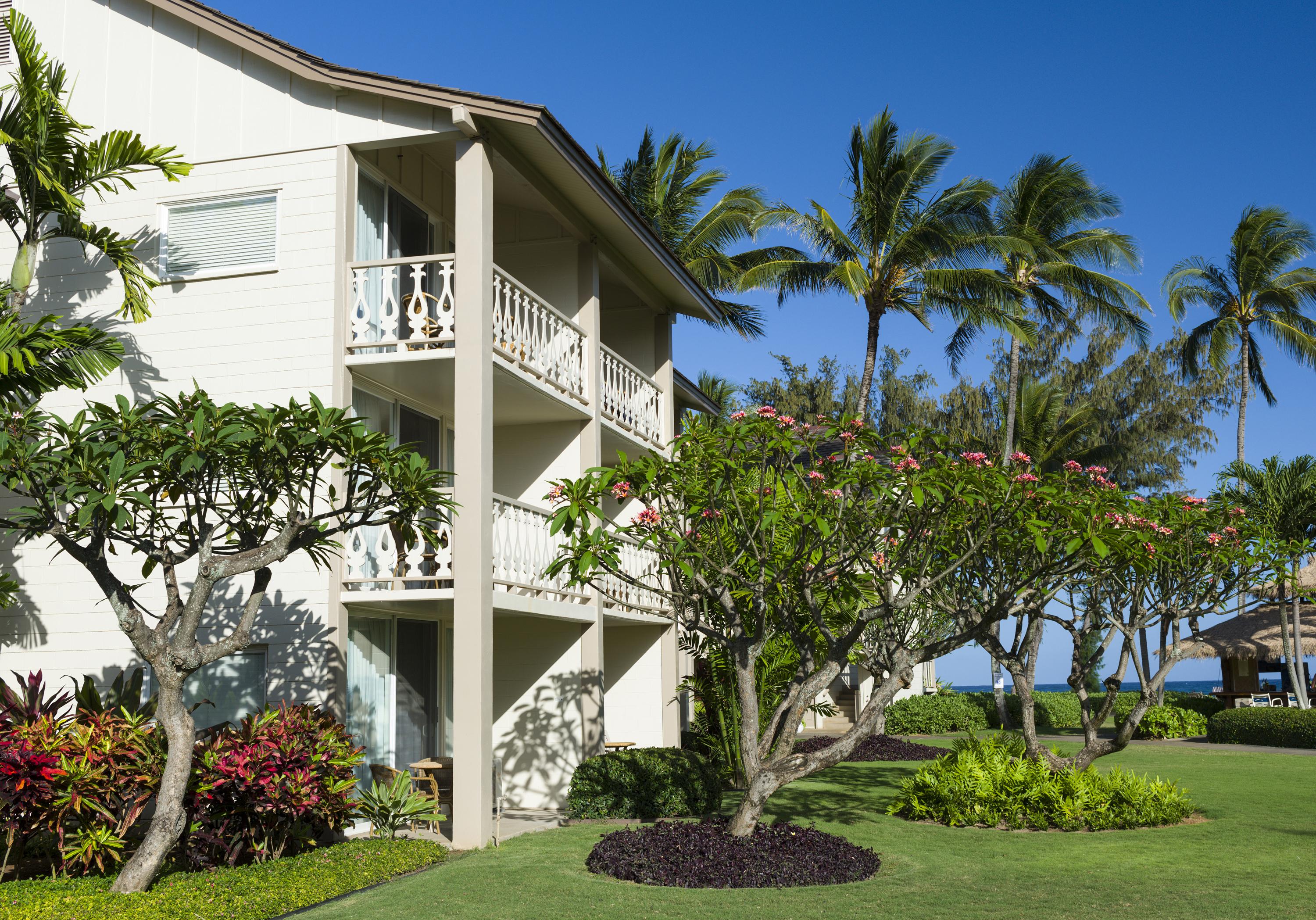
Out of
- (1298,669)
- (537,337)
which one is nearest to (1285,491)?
(1298,669)

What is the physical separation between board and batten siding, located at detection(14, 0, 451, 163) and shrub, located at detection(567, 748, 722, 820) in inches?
316

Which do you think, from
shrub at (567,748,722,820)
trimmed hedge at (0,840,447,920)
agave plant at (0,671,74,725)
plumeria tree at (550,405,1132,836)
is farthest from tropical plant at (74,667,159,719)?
shrub at (567,748,722,820)

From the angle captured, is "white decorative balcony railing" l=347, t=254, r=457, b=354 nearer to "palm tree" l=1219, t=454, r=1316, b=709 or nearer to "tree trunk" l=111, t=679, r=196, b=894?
"tree trunk" l=111, t=679, r=196, b=894

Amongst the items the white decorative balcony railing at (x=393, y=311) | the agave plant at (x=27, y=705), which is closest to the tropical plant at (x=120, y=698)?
the agave plant at (x=27, y=705)

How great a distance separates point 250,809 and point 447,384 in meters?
5.61

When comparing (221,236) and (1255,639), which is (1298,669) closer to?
(1255,639)

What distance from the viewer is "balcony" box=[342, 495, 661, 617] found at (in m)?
12.6

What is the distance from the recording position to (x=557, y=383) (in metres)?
15.5

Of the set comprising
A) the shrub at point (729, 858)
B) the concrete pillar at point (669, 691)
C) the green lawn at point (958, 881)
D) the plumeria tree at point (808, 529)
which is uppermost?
the plumeria tree at point (808, 529)

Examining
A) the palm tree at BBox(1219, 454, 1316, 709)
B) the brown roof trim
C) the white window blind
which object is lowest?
the palm tree at BBox(1219, 454, 1316, 709)

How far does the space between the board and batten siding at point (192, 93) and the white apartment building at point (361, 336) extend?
0.09 feet

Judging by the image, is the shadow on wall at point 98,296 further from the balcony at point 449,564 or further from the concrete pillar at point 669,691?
the concrete pillar at point 669,691

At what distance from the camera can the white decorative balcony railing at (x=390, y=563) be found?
41.6 feet

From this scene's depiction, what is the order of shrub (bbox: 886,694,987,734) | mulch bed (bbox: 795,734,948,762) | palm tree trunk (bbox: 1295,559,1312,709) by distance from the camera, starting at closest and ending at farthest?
mulch bed (bbox: 795,734,948,762)
palm tree trunk (bbox: 1295,559,1312,709)
shrub (bbox: 886,694,987,734)
